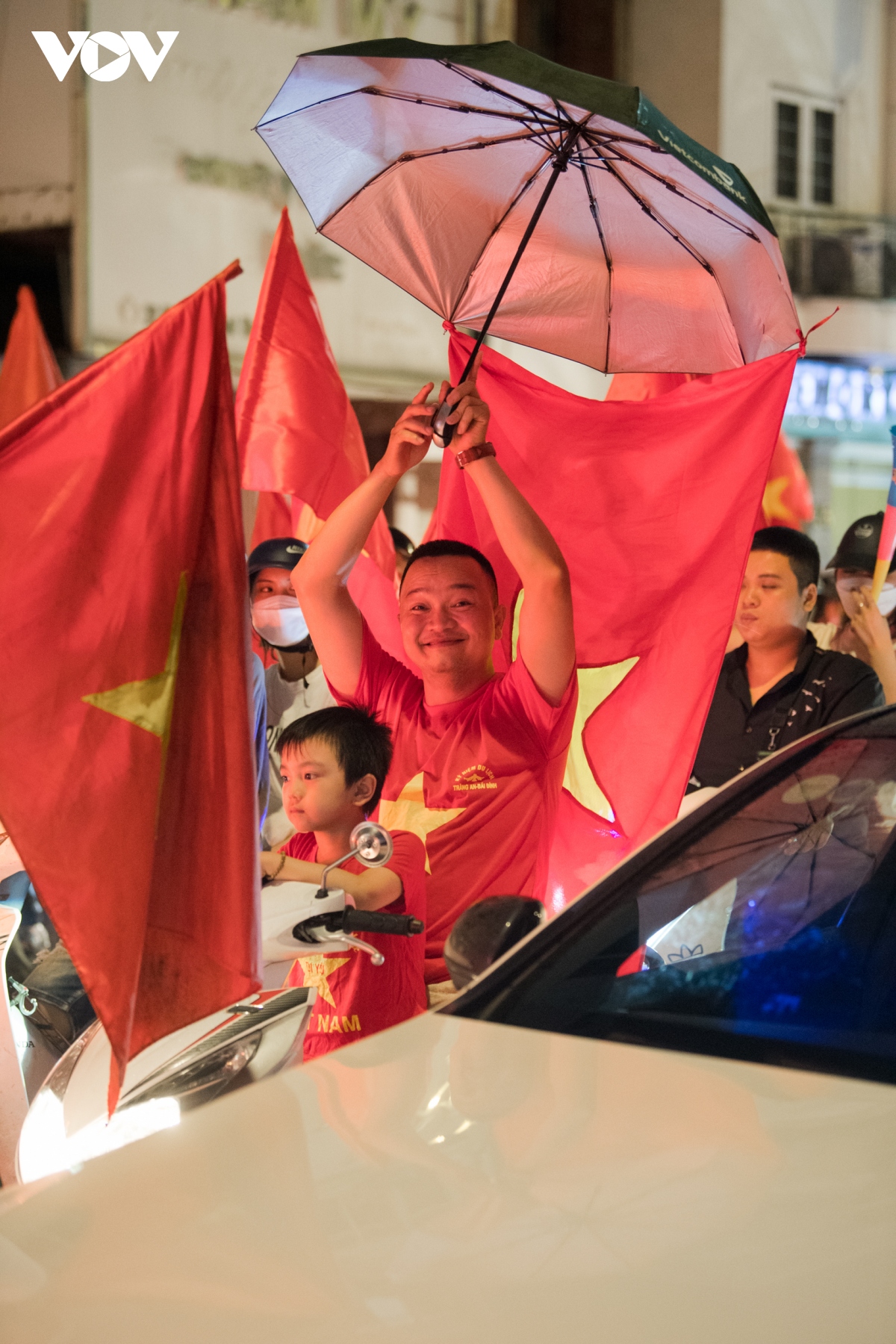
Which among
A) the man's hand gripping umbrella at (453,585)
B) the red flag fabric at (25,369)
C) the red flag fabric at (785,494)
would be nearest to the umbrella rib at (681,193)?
the man's hand gripping umbrella at (453,585)

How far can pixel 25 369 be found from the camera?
20.9 feet

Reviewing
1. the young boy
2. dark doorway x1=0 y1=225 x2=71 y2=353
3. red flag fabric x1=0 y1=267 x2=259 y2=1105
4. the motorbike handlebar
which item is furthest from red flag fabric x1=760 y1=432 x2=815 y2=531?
dark doorway x1=0 y1=225 x2=71 y2=353

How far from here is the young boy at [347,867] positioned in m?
2.76

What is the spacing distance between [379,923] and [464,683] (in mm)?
877

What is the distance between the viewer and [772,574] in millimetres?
4297

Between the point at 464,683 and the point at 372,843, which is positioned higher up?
the point at 464,683

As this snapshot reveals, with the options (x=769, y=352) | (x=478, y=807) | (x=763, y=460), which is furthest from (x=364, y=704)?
(x=769, y=352)

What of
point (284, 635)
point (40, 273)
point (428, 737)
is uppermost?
point (40, 273)

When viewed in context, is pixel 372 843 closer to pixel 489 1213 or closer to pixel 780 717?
pixel 489 1213

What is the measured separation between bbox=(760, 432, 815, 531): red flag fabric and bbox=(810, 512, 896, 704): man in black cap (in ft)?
6.67

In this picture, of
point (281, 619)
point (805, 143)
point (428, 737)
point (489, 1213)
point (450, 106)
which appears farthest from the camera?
point (805, 143)

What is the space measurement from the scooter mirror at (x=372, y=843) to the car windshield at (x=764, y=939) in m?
0.40

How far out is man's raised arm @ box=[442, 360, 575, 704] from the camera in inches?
122

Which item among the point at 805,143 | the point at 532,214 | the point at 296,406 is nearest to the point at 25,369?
the point at 296,406
